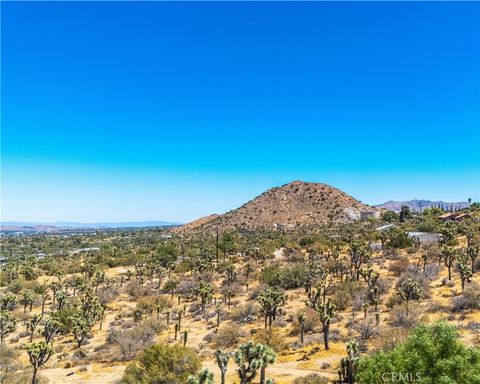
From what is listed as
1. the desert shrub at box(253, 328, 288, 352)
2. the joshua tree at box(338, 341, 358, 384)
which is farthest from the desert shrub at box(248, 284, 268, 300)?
the joshua tree at box(338, 341, 358, 384)

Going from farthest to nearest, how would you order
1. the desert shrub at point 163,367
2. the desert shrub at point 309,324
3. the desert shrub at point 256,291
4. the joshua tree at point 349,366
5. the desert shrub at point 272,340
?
the desert shrub at point 256,291 < the desert shrub at point 309,324 < the desert shrub at point 272,340 < the desert shrub at point 163,367 < the joshua tree at point 349,366

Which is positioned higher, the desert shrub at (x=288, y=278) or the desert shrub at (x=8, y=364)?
the desert shrub at (x=288, y=278)

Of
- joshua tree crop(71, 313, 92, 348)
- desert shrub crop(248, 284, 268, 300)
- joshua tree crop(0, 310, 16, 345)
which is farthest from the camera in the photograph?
desert shrub crop(248, 284, 268, 300)

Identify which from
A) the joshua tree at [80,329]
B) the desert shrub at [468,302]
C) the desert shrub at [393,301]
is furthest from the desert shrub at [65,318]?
the desert shrub at [468,302]

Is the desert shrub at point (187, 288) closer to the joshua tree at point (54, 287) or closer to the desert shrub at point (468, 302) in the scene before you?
the joshua tree at point (54, 287)

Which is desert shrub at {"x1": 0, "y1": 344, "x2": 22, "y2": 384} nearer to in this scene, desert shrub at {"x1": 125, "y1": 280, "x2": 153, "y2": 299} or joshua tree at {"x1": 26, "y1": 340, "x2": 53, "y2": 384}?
joshua tree at {"x1": 26, "y1": 340, "x2": 53, "y2": 384}

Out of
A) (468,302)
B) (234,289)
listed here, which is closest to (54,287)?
(234,289)

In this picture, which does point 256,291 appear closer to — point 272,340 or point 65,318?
point 272,340
